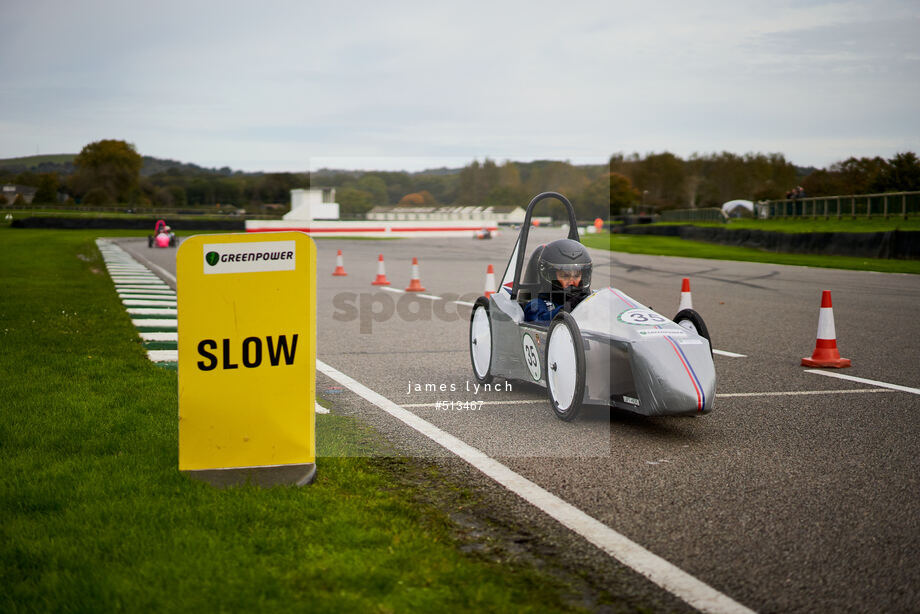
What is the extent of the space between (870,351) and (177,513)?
318 inches

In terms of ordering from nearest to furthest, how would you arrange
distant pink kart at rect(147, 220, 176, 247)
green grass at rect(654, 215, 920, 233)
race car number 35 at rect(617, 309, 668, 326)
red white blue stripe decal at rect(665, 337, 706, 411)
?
red white blue stripe decal at rect(665, 337, 706, 411)
race car number 35 at rect(617, 309, 668, 326)
green grass at rect(654, 215, 920, 233)
distant pink kart at rect(147, 220, 176, 247)

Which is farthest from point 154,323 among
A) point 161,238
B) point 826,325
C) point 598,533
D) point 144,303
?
point 161,238

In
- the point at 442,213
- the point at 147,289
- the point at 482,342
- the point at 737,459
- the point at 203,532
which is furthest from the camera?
the point at 442,213

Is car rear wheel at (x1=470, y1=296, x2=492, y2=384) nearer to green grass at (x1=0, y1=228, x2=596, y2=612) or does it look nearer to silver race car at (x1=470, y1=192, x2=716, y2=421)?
silver race car at (x1=470, y1=192, x2=716, y2=421)

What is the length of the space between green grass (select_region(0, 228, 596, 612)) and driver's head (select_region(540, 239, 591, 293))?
204 cm

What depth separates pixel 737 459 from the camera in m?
5.28

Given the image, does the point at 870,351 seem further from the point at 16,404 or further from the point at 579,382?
the point at 16,404

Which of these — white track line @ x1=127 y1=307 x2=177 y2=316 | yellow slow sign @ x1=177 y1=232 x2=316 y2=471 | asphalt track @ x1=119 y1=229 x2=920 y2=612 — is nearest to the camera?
asphalt track @ x1=119 y1=229 x2=920 y2=612

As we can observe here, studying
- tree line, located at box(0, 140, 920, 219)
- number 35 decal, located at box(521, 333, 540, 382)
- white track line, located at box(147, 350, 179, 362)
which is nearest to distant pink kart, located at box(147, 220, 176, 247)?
tree line, located at box(0, 140, 920, 219)

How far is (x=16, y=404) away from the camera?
6344 millimetres

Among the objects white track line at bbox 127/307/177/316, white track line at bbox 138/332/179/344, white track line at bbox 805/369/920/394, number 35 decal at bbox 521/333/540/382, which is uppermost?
number 35 decal at bbox 521/333/540/382

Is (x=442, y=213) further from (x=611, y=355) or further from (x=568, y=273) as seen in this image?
(x=611, y=355)

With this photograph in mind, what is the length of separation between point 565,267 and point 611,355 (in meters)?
1.29

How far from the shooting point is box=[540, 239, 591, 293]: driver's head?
23.3 ft
